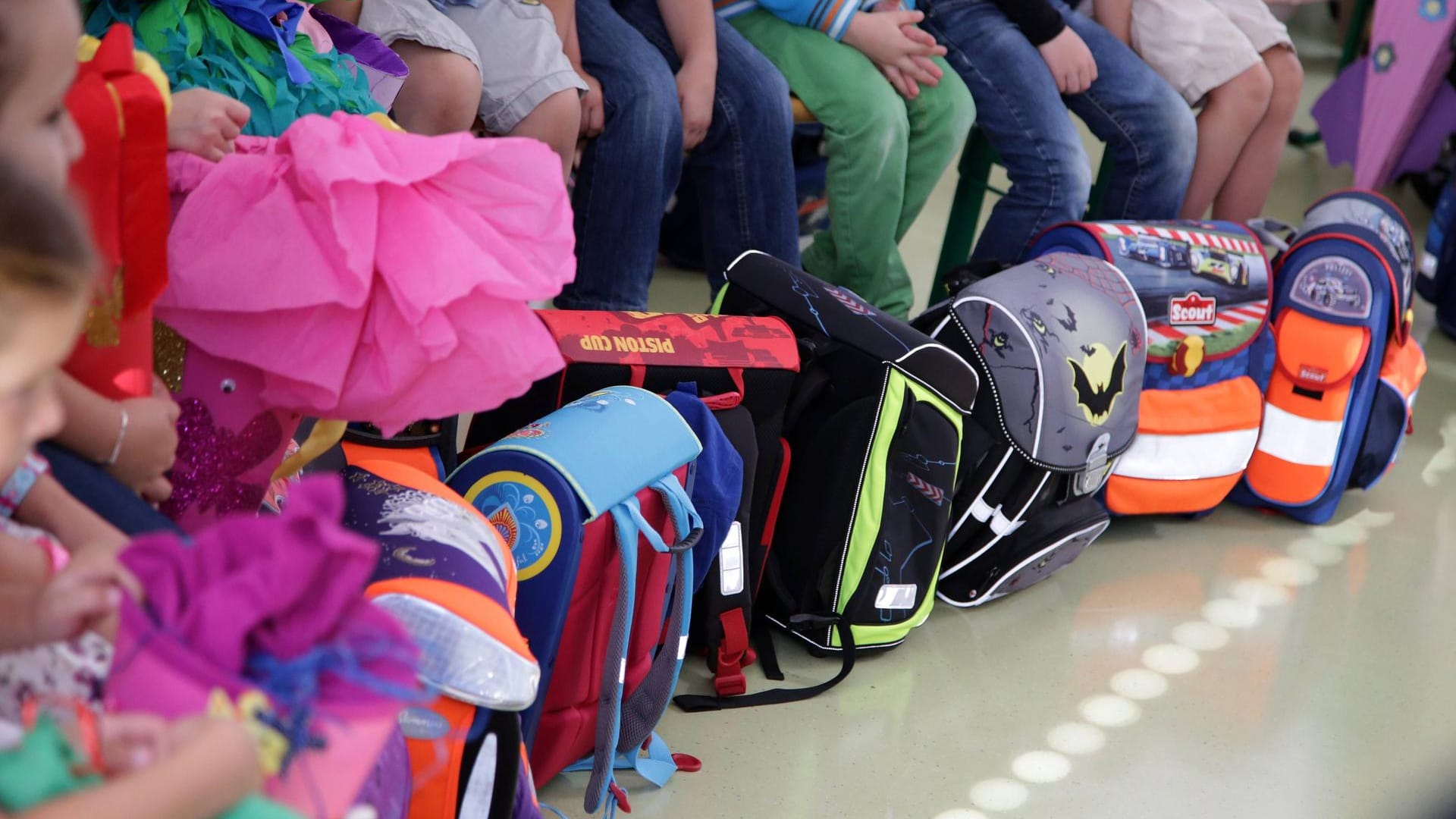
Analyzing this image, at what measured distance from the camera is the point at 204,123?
1.05 metres

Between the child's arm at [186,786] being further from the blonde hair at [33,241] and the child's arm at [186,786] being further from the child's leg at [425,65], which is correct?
the child's leg at [425,65]

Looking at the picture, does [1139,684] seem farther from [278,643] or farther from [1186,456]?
[278,643]

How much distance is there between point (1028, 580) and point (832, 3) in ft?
3.24

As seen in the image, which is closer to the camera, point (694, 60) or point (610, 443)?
point (610, 443)

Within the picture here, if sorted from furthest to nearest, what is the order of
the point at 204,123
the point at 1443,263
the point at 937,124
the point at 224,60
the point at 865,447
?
1. the point at 1443,263
2. the point at 937,124
3. the point at 865,447
4. the point at 224,60
5. the point at 204,123

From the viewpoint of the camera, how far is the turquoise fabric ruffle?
4.00 ft

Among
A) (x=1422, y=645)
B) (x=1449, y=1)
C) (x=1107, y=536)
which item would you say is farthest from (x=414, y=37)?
(x=1449, y=1)

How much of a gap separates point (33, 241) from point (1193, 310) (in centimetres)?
176

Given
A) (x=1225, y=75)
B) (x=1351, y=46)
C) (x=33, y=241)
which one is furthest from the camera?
(x=1351, y=46)

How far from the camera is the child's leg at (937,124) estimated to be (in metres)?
2.21

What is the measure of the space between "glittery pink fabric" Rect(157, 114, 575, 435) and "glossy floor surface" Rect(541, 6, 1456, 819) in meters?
0.61

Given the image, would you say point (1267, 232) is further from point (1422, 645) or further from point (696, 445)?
point (696, 445)

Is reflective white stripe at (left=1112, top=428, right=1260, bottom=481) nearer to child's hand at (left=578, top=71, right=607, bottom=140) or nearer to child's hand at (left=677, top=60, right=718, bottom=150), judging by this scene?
child's hand at (left=677, top=60, right=718, bottom=150)

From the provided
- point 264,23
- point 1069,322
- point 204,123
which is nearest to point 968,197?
point 1069,322
